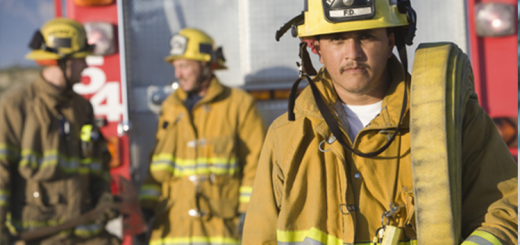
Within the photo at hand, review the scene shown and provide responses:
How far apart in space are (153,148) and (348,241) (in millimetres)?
2360

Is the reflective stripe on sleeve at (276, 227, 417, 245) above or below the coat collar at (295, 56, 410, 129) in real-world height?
below

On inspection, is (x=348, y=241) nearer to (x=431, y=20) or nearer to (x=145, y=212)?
(x=431, y=20)

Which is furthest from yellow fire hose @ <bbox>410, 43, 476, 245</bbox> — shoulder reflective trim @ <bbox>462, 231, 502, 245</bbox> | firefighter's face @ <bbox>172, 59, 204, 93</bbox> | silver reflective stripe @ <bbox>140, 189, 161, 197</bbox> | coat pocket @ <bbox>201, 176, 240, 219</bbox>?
silver reflective stripe @ <bbox>140, 189, 161, 197</bbox>

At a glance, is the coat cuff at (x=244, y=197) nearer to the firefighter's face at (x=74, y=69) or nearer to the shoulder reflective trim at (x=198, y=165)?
the shoulder reflective trim at (x=198, y=165)

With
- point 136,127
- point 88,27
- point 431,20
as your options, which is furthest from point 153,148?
point 431,20

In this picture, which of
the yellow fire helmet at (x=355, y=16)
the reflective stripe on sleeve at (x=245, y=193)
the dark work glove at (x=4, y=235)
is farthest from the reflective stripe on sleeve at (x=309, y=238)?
the dark work glove at (x=4, y=235)

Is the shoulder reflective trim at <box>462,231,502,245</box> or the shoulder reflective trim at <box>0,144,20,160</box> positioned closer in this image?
the shoulder reflective trim at <box>462,231,502,245</box>

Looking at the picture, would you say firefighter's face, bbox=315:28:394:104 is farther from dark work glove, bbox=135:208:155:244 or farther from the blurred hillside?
the blurred hillside

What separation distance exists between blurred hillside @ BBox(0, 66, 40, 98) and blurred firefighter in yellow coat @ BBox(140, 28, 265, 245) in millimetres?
929

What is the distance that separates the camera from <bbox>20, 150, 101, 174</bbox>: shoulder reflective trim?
3.42 meters

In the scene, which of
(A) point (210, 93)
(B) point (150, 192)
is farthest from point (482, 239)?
(B) point (150, 192)

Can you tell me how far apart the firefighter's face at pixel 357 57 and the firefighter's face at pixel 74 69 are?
233 cm

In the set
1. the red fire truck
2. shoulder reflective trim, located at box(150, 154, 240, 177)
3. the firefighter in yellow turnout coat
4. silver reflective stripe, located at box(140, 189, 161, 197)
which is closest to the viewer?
the firefighter in yellow turnout coat

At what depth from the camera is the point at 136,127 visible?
3.82 meters
